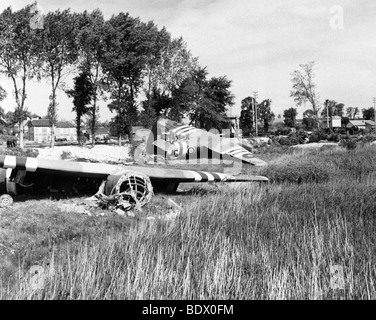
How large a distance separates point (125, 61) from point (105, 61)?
1859 mm

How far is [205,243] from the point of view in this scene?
4949 millimetres

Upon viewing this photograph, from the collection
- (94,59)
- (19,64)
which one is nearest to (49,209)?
(19,64)

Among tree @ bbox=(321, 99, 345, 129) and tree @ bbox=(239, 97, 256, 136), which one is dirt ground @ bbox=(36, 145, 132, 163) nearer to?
tree @ bbox=(239, 97, 256, 136)

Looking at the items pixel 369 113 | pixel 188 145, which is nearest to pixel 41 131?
pixel 188 145

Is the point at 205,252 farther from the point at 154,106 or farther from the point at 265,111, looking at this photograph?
the point at 265,111

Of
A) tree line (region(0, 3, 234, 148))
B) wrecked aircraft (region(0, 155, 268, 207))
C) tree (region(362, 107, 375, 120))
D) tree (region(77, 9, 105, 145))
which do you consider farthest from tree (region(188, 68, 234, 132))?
tree (region(362, 107, 375, 120))

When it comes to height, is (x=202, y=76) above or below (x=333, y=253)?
above

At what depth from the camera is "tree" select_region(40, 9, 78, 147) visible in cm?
2808

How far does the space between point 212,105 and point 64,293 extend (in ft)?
135

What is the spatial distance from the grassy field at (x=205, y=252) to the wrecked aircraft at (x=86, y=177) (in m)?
1.00

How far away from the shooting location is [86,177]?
33.7ft

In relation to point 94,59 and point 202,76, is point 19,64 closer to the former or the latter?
point 94,59

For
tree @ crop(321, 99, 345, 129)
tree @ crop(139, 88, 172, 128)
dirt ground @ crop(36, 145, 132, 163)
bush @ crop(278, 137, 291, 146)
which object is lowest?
dirt ground @ crop(36, 145, 132, 163)

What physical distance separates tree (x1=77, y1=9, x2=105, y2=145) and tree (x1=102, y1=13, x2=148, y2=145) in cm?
58
